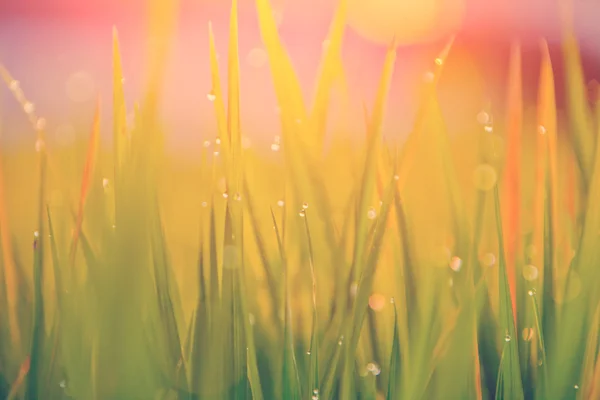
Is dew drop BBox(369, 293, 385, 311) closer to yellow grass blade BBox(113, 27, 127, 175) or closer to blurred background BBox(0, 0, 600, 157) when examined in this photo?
blurred background BBox(0, 0, 600, 157)

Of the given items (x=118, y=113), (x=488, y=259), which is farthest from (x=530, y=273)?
(x=118, y=113)

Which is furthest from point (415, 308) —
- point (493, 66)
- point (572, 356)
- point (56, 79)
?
point (56, 79)

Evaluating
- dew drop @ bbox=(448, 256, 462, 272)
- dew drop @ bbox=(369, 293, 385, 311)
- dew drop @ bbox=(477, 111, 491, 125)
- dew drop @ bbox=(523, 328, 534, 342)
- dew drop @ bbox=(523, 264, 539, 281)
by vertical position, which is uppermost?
dew drop @ bbox=(477, 111, 491, 125)

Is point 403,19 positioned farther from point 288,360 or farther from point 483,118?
point 288,360

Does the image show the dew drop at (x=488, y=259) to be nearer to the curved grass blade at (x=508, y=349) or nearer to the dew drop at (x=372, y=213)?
the curved grass blade at (x=508, y=349)

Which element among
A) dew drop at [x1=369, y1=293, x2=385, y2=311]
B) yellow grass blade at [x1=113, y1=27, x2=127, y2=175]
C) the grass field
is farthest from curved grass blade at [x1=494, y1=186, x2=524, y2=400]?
yellow grass blade at [x1=113, y1=27, x2=127, y2=175]

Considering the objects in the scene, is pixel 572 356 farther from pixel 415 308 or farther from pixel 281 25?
pixel 281 25

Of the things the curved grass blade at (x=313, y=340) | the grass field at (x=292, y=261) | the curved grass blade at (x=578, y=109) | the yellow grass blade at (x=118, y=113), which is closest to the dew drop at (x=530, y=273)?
the grass field at (x=292, y=261)
